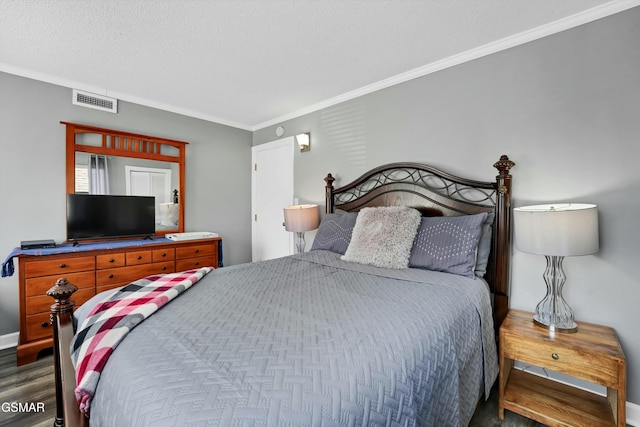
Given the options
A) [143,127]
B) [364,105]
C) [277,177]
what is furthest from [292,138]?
[143,127]

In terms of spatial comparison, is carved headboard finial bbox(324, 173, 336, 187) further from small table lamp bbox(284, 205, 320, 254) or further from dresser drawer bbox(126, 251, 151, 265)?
dresser drawer bbox(126, 251, 151, 265)

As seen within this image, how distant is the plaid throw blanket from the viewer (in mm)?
909

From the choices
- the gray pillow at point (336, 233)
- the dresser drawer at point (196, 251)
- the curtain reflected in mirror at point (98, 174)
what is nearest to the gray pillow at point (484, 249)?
the gray pillow at point (336, 233)

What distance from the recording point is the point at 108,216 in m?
3.00

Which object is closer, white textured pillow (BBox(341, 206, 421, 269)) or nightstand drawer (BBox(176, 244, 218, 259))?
white textured pillow (BBox(341, 206, 421, 269))

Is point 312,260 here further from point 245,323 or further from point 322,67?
point 322,67

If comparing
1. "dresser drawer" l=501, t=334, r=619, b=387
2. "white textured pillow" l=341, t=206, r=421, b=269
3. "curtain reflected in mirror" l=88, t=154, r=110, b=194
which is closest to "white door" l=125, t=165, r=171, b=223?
"curtain reflected in mirror" l=88, t=154, r=110, b=194

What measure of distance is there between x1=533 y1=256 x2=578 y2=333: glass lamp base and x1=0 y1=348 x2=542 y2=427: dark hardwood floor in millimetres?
572

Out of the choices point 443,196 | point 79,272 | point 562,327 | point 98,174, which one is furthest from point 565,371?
point 98,174

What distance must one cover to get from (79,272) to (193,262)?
103 cm

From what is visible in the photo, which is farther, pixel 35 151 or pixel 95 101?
pixel 95 101

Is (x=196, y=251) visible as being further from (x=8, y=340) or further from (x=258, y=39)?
(x=258, y=39)

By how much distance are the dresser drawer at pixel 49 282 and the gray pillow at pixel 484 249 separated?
326 centimetres

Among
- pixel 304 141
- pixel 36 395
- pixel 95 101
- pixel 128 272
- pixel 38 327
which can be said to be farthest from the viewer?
pixel 304 141
